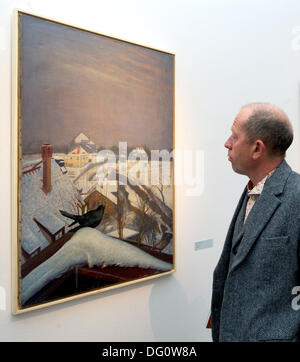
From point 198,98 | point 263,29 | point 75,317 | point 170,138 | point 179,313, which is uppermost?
point 263,29

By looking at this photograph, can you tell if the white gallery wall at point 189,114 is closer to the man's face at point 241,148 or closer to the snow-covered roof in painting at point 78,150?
the snow-covered roof in painting at point 78,150

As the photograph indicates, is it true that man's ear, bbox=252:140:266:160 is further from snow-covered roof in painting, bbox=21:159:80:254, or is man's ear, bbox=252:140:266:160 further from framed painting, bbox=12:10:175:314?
snow-covered roof in painting, bbox=21:159:80:254

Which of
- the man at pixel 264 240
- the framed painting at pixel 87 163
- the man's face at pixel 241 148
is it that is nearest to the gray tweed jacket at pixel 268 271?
the man at pixel 264 240

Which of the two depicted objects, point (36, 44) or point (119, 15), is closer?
point (36, 44)

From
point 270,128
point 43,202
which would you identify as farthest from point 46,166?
point 270,128

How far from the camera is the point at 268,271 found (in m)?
1.31

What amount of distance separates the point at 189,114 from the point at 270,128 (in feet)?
2.94

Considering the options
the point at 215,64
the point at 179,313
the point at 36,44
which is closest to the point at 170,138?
the point at 215,64

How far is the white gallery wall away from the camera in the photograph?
160 centimetres

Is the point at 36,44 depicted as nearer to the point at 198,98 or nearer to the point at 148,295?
the point at 198,98

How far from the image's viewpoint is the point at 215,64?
2402 mm

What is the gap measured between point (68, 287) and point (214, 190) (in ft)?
3.89

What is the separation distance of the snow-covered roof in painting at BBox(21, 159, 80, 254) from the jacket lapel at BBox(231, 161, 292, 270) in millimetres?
A: 794

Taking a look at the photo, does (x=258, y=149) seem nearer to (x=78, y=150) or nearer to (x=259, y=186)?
(x=259, y=186)
